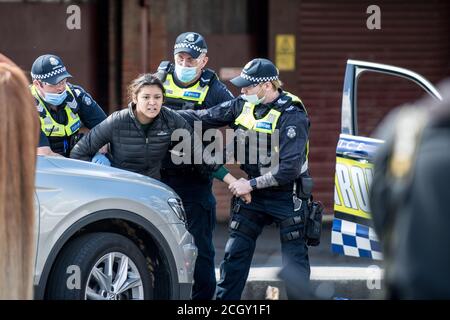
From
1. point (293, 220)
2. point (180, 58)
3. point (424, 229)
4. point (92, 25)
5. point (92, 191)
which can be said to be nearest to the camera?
point (424, 229)

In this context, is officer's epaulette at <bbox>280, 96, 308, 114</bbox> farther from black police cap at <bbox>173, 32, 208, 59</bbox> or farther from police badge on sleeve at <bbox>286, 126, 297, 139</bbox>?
black police cap at <bbox>173, 32, 208, 59</bbox>

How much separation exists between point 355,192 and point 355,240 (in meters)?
0.30

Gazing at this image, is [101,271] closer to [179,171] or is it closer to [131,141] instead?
[131,141]

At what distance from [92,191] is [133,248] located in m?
0.44

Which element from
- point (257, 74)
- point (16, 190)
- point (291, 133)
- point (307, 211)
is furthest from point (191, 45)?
point (16, 190)

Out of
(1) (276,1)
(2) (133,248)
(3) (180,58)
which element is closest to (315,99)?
(1) (276,1)

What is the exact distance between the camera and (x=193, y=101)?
281 inches

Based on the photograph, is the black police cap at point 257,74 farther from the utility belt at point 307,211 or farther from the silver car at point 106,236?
the silver car at point 106,236

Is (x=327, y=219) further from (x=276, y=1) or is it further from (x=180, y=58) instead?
(x=180, y=58)

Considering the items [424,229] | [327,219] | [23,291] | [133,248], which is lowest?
[327,219]

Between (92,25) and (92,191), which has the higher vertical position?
(92,25)

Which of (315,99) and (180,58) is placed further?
(315,99)

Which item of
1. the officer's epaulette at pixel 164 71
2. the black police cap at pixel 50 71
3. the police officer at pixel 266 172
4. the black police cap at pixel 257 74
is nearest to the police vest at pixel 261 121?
the police officer at pixel 266 172

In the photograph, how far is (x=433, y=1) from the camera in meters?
11.7
